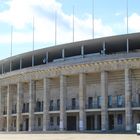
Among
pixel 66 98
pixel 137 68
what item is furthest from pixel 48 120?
pixel 137 68

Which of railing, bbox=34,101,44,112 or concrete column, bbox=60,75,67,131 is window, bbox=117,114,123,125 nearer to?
concrete column, bbox=60,75,67,131

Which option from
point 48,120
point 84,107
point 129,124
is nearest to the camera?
point 129,124

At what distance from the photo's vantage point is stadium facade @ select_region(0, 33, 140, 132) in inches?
2697

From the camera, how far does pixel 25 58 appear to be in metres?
88.1

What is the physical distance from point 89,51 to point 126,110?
51.5ft

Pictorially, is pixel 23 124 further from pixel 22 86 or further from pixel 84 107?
pixel 84 107

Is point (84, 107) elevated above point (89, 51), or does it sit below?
below

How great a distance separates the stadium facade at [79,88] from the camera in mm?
68500

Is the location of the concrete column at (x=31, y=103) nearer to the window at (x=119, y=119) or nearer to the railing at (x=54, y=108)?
the railing at (x=54, y=108)

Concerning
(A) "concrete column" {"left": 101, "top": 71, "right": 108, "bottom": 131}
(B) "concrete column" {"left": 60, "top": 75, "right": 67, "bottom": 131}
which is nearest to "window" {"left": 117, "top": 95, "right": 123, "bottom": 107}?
(A) "concrete column" {"left": 101, "top": 71, "right": 108, "bottom": 131}

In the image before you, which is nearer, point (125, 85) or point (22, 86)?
point (125, 85)

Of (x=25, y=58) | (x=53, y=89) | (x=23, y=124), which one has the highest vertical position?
(x=25, y=58)

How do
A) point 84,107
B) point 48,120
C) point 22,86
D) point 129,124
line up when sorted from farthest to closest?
point 22,86 < point 48,120 < point 84,107 < point 129,124

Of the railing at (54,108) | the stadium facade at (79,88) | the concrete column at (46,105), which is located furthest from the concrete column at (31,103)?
the railing at (54,108)
